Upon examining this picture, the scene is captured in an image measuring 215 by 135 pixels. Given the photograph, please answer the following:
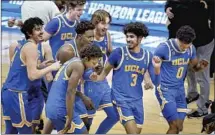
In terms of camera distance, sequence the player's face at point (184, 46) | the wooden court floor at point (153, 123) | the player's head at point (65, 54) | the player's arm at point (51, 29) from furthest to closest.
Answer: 1. the wooden court floor at point (153, 123)
2. the player's arm at point (51, 29)
3. the player's face at point (184, 46)
4. the player's head at point (65, 54)

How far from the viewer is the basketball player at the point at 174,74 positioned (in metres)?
6.75

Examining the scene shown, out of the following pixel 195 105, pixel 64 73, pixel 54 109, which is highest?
pixel 64 73

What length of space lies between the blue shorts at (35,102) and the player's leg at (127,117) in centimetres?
89

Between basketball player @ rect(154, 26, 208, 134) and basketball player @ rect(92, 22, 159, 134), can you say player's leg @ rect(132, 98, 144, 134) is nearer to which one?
basketball player @ rect(92, 22, 159, 134)

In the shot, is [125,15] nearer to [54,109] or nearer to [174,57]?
[174,57]

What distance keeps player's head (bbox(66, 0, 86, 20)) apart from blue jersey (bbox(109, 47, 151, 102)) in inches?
44.1

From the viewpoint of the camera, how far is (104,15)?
6.85 m

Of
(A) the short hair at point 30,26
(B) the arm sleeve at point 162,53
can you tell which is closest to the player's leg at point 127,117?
(B) the arm sleeve at point 162,53

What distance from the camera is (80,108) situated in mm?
6234

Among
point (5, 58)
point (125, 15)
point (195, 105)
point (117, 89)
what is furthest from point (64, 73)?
point (125, 15)

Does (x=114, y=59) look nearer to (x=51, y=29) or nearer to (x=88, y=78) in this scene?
(x=88, y=78)

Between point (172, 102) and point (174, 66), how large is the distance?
427 millimetres

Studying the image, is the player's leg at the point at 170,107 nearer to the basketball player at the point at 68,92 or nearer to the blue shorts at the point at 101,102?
the blue shorts at the point at 101,102

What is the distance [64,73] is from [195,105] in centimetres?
389
